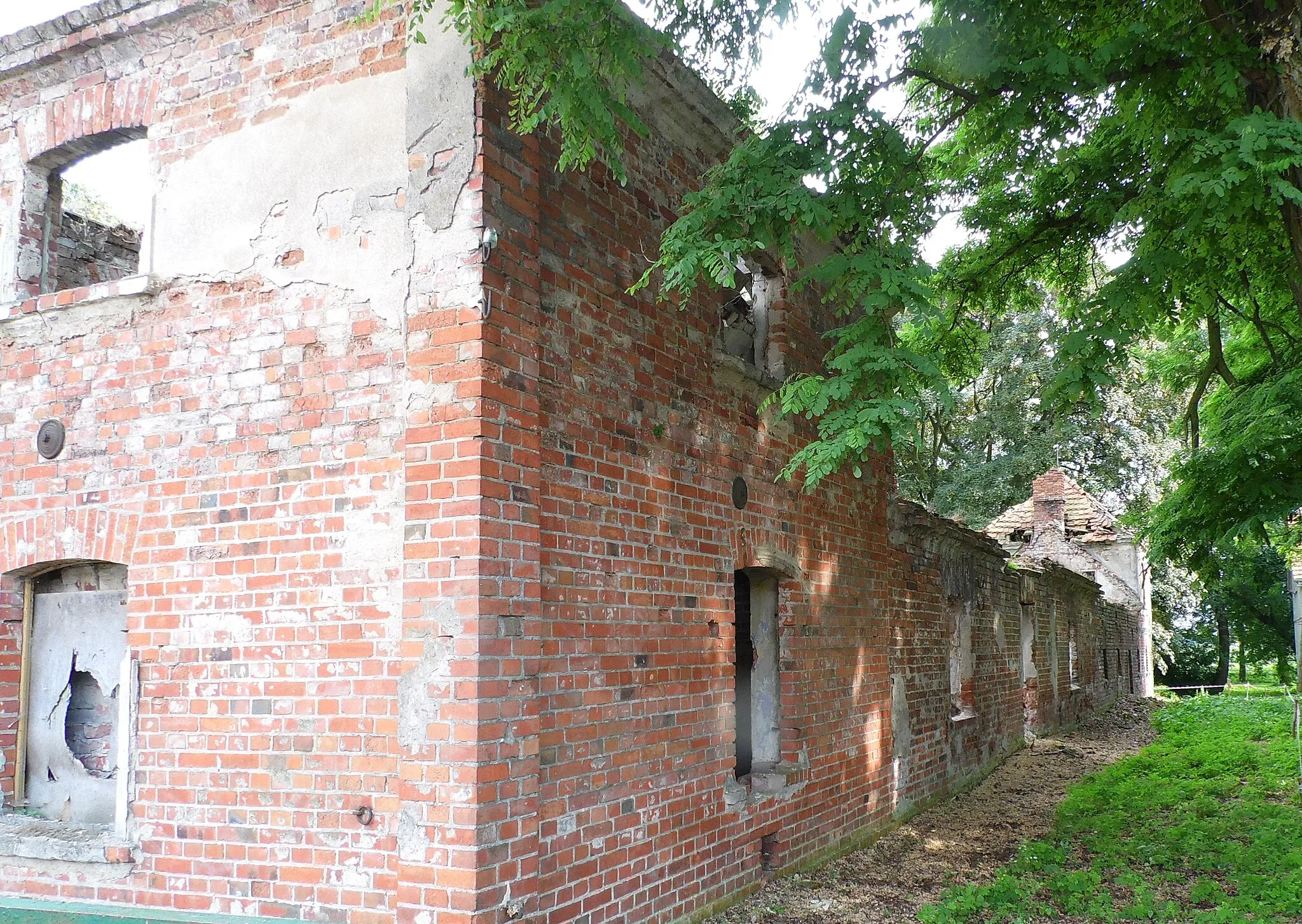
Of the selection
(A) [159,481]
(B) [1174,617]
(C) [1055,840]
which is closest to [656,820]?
(A) [159,481]

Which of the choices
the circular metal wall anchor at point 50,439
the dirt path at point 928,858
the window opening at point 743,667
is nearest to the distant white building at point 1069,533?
the dirt path at point 928,858

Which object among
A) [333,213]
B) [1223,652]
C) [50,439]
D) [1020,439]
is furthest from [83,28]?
[1223,652]

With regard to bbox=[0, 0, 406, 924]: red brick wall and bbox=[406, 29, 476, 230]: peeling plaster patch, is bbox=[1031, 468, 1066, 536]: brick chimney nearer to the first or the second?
bbox=[406, 29, 476, 230]: peeling plaster patch

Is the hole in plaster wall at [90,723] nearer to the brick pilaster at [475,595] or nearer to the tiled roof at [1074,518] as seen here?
the brick pilaster at [475,595]

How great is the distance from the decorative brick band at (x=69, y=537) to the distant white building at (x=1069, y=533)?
2254cm

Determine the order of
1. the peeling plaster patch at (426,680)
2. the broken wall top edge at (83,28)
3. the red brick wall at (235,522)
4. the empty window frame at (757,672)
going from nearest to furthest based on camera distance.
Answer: the peeling plaster patch at (426,680) → the red brick wall at (235,522) → the broken wall top edge at (83,28) → the empty window frame at (757,672)

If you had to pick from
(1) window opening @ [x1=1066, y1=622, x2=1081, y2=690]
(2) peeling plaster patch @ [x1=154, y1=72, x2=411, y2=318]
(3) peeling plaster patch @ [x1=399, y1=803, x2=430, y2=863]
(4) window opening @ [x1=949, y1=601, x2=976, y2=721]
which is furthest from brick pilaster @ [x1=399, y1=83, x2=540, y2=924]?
(1) window opening @ [x1=1066, y1=622, x2=1081, y2=690]

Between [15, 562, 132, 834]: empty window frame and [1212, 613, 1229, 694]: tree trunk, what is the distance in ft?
130

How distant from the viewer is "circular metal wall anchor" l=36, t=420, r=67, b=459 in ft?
19.1

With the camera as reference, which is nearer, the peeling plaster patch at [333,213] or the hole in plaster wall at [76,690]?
the peeling plaster patch at [333,213]

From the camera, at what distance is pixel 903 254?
18.4 feet

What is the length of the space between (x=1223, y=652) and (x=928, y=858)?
35.5 m

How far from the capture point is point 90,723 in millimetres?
5906

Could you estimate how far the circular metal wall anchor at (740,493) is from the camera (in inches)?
278
